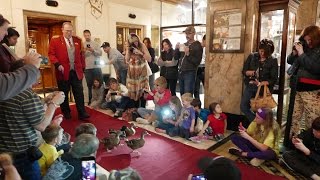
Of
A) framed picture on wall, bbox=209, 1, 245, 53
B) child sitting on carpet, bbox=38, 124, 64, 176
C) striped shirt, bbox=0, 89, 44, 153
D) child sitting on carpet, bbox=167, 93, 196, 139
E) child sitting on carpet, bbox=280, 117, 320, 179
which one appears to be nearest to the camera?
striped shirt, bbox=0, 89, 44, 153

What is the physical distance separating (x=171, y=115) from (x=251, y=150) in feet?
3.89

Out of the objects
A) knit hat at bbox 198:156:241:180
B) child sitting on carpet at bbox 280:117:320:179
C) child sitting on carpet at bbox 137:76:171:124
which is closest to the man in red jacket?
child sitting on carpet at bbox 137:76:171:124

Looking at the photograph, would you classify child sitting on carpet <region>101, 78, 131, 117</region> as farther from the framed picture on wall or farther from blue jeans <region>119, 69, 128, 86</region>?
the framed picture on wall

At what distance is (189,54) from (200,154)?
1670 mm

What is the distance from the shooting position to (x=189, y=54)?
3871 millimetres

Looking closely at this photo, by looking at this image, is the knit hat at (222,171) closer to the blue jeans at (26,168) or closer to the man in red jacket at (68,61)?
the blue jeans at (26,168)

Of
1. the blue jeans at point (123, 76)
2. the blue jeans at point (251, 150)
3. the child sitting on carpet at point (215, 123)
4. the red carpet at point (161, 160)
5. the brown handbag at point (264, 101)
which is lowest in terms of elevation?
the red carpet at point (161, 160)

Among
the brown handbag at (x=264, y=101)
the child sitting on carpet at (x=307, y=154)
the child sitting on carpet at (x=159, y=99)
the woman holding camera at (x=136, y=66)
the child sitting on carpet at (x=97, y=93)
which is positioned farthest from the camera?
the child sitting on carpet at (x=97, y=93)

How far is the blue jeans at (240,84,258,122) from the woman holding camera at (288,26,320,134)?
54 cm

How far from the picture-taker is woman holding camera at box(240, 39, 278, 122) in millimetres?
3150

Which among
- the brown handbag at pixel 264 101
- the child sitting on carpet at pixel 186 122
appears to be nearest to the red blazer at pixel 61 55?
the child sitting on carpet at pixel 186 122

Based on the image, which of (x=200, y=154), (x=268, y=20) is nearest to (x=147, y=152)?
(x=200, y=154)

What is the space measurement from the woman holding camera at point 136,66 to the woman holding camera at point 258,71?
161cm

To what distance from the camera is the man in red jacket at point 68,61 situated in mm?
3812
